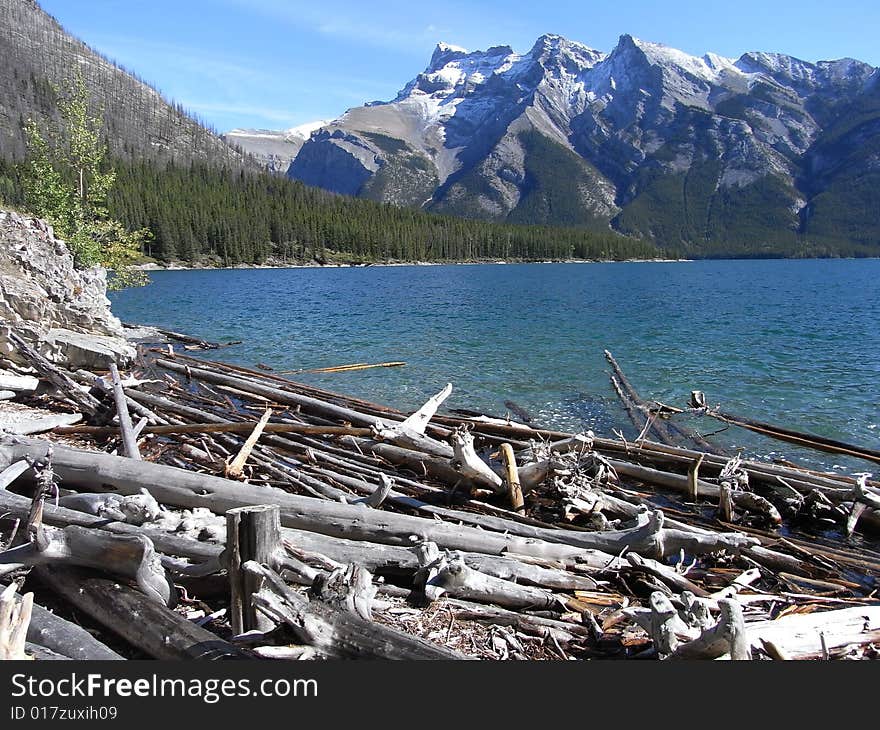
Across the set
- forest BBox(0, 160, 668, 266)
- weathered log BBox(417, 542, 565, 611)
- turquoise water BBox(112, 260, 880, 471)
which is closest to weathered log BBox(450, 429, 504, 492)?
weathered log BBox(417, 542, 565, 611)

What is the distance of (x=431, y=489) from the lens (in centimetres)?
999

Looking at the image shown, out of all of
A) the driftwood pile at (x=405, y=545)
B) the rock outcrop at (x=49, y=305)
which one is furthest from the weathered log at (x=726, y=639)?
the rock outcrop at (x=49, y=305)

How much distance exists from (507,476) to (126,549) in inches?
251

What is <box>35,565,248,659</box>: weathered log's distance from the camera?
457 cm

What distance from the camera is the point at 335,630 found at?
4.70 m

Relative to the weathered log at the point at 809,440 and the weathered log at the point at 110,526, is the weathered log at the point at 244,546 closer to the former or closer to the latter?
the weathered log at the point at 110,526

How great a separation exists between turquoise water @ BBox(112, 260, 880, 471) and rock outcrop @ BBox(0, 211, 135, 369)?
6.65m

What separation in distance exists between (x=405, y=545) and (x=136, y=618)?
3.18m

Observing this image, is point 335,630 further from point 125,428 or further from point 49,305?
point 49,305

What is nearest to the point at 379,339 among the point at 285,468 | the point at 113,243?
the point at 113,243

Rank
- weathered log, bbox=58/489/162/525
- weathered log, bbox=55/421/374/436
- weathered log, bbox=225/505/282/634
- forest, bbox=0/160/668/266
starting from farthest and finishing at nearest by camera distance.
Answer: forest, bbox=0/160/668/266, weathered log, bbox=55/421/374/436, weathered log, bbox=58/489/162/525, weathered log, bbox=225/505/282/634

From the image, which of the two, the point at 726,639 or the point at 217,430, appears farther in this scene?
the point at 217,430

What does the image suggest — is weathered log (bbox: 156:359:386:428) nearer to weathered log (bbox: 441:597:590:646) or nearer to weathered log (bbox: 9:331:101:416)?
weathered log (bbox: 9:331:101:416)

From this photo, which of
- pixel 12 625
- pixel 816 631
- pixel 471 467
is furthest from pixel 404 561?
pixel 816 631
